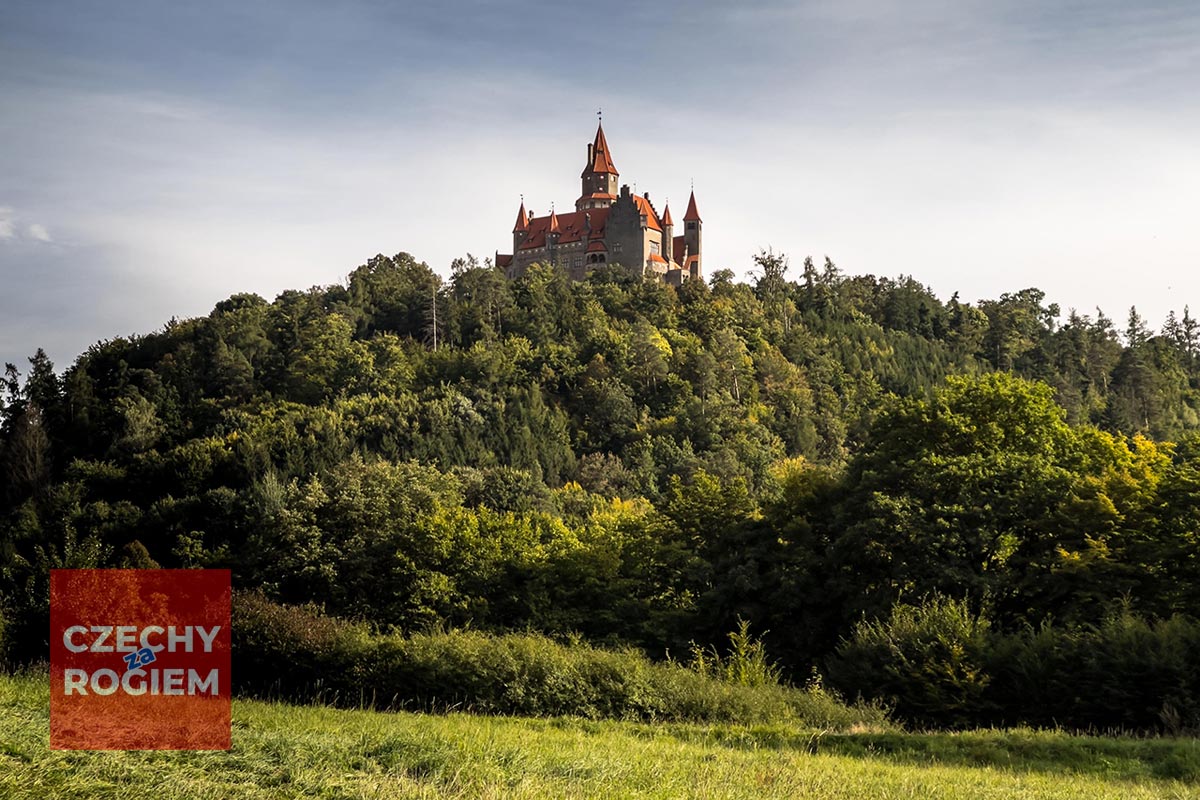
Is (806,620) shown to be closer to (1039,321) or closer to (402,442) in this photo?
(402,442)

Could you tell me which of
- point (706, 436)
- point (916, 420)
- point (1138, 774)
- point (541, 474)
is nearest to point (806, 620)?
point (916, 420)

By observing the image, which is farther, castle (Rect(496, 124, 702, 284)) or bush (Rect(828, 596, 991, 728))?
castle (Rect(496, 124, 702, 284))

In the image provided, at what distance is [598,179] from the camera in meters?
138

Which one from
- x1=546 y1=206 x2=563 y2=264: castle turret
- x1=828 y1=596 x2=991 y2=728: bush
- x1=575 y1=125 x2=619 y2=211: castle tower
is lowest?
x1=828 y1=596 x2=991 y2=728: bush

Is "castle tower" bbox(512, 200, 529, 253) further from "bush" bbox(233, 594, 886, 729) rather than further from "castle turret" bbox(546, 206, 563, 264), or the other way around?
"bush" bbox(233, 594, 886, 729)

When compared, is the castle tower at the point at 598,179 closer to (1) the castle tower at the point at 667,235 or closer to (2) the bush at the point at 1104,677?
(1) the castle tower at the point at 667,235

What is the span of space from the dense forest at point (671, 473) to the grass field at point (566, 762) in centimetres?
581

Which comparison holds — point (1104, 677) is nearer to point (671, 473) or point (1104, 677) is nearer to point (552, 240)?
point (671, 473)

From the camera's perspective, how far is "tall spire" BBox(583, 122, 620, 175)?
139 meters

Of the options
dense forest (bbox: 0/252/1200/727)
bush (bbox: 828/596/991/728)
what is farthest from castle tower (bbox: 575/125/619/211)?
bush (bbox: 828/596/991/728)

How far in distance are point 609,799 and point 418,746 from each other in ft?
12.7

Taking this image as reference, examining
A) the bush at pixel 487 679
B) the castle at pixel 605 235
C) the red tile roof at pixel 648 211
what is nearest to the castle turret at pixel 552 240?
the castle at pixel 605 235

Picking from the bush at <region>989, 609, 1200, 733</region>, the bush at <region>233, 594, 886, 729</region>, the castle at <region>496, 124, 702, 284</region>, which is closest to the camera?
the bush at <region>989, 609, 1200, 733</region>

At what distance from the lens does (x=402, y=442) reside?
86562mm
